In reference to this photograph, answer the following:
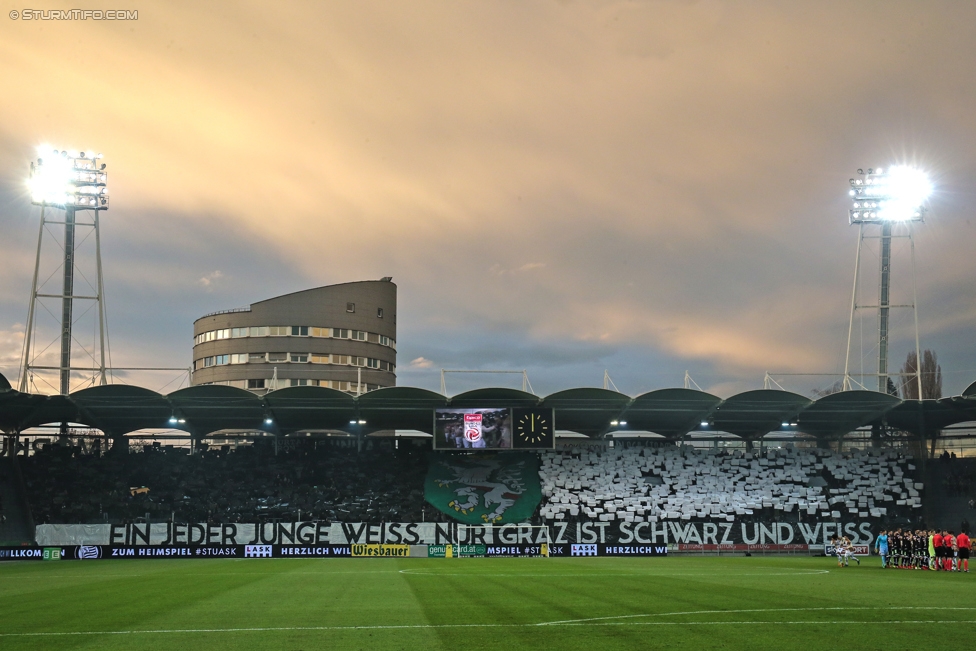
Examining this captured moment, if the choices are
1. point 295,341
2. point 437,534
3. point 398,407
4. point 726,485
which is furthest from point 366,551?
point 295,341

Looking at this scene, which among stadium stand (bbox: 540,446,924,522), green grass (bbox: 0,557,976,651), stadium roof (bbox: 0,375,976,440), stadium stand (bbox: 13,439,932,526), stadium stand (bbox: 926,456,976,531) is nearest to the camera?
green grass (bbox: 0,557,976,651)

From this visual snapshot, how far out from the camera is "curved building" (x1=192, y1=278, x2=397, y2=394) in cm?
9125

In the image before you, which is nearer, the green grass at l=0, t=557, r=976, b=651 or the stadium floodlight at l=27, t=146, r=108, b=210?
the green grass at l=0, t=557, r=976, b=651

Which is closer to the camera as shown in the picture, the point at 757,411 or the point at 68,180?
the point at 68,180

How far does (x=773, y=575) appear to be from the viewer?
2811cm

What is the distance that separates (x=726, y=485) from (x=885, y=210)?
22.4 meters

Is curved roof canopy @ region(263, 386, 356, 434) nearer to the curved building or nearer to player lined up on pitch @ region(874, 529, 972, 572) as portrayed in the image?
the curved building

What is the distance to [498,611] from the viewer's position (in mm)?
17828

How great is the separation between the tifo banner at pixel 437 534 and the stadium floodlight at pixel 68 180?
2261 centimetres

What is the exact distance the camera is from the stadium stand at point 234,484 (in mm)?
55625

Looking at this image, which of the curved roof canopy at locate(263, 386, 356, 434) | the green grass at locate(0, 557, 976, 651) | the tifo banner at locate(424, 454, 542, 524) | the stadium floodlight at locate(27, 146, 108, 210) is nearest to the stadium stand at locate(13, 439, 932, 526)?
the tifo banner at locate(424, 454, 542, 524)

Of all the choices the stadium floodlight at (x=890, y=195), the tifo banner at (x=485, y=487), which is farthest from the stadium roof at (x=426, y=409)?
the stadium floodlight at (x=890, y=195)

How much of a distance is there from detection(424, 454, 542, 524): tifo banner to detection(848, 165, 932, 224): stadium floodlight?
29553 millimetres

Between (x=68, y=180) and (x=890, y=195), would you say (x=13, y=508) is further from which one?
(x=890, y=195)
